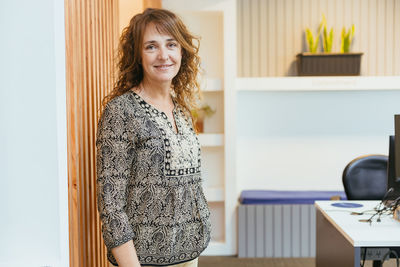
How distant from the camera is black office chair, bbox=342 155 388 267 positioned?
10.4ft

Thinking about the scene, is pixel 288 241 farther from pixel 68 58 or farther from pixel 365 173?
pixel 68 58

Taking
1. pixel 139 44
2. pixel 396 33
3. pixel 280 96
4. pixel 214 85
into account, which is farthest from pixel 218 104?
pixel 139 44

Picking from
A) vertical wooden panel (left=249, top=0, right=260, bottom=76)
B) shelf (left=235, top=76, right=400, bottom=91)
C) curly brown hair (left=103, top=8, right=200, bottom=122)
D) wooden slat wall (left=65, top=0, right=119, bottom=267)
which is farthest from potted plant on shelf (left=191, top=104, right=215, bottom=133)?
A: curly brown hair (left=103, top=8, right=200, bottom=122)

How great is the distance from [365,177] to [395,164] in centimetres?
75

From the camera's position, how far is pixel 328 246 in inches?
104

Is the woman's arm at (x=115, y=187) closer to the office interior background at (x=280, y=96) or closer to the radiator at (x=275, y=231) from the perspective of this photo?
the office interior background at (x=280, y=96)

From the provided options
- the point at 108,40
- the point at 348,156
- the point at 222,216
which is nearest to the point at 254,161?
the point at 222,216

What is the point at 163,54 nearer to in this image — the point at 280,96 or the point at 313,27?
the point at 280,96

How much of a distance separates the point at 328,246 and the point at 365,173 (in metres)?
0.78

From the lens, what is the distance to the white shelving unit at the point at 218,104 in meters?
4.27

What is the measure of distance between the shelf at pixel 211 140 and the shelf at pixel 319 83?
52 cm

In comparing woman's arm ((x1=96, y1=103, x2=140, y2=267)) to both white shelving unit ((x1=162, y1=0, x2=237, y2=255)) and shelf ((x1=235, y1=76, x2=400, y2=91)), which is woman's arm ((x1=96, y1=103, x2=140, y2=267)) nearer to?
white shelving unit ((x1=162, y1=0, x2=237, y2=255))

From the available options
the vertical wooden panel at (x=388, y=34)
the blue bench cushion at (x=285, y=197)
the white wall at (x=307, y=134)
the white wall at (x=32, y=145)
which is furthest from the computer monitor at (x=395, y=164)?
the vertical wooden panel at (x=388, y=34)

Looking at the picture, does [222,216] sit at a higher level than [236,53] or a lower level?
lower
